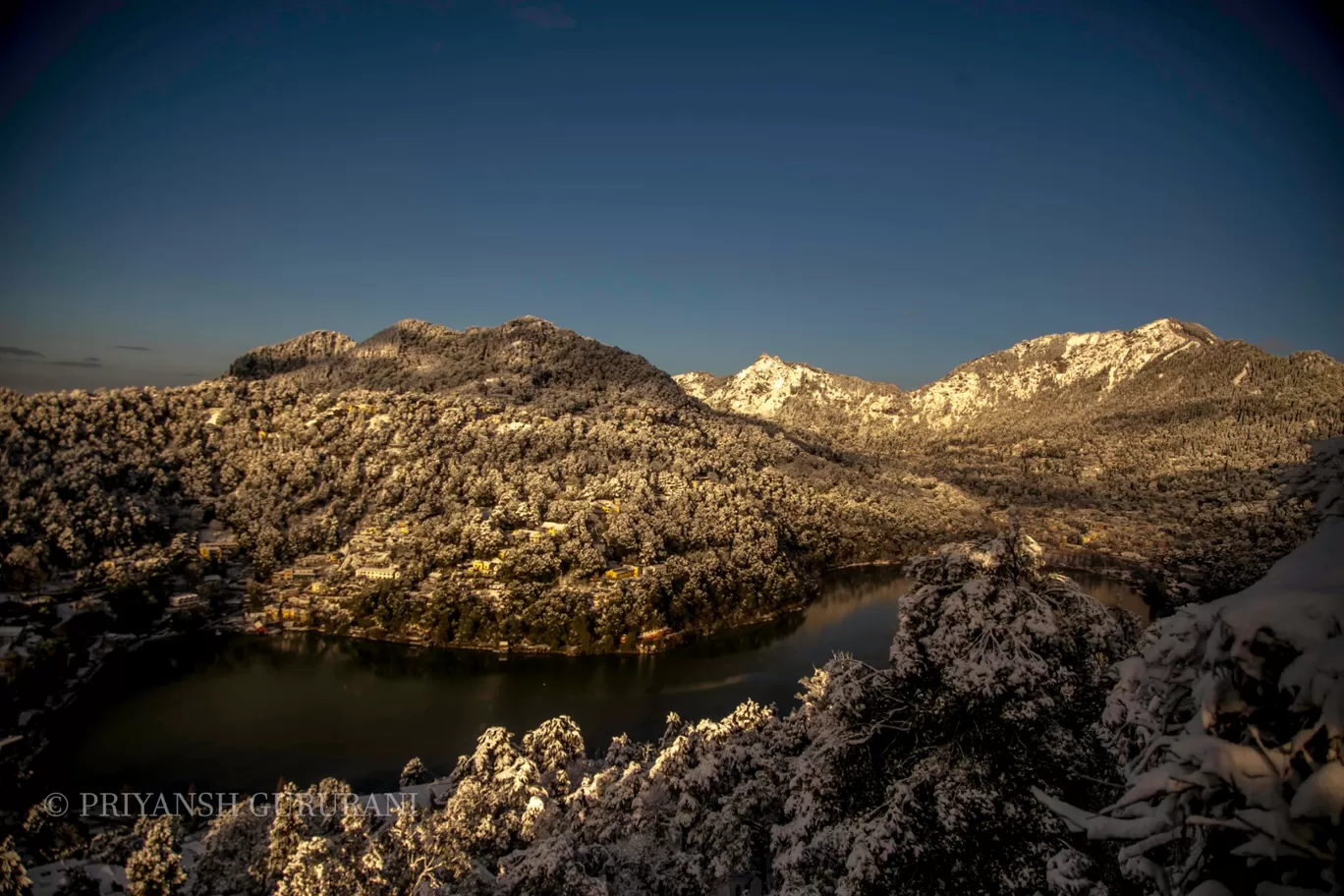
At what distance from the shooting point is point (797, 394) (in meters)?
137

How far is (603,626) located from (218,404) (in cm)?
4292

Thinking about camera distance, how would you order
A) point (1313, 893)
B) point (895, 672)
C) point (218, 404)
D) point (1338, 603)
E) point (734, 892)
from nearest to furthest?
1. point (1313, 893)
2. point (1338, 603)
3. point (895, 672)
4. point (734, 892)
5. point (218, 404)

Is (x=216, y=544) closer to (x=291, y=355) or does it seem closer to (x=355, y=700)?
(x=355, y=700)

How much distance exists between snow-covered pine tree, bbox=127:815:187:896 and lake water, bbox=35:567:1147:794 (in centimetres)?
934

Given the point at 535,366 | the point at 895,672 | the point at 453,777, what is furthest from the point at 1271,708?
the point at 535,366

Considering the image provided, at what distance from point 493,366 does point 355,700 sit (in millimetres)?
50032

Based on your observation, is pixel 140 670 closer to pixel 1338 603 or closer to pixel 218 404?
pixel 218 404

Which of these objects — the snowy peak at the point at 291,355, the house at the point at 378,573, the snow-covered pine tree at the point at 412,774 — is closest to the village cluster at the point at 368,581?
the house at the point at 378,573

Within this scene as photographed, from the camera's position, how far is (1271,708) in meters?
1.95

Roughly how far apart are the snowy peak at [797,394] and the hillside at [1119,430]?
453 mm

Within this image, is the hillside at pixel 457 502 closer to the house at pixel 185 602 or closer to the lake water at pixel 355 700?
the house at pixel 185 602

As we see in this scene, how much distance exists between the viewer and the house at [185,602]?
114ft

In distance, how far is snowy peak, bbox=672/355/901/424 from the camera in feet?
433

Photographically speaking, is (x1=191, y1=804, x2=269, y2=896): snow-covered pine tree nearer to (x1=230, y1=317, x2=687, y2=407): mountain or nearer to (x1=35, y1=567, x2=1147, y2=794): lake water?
(x1=35, y1=567, x2=1147, y2=794): lake water
